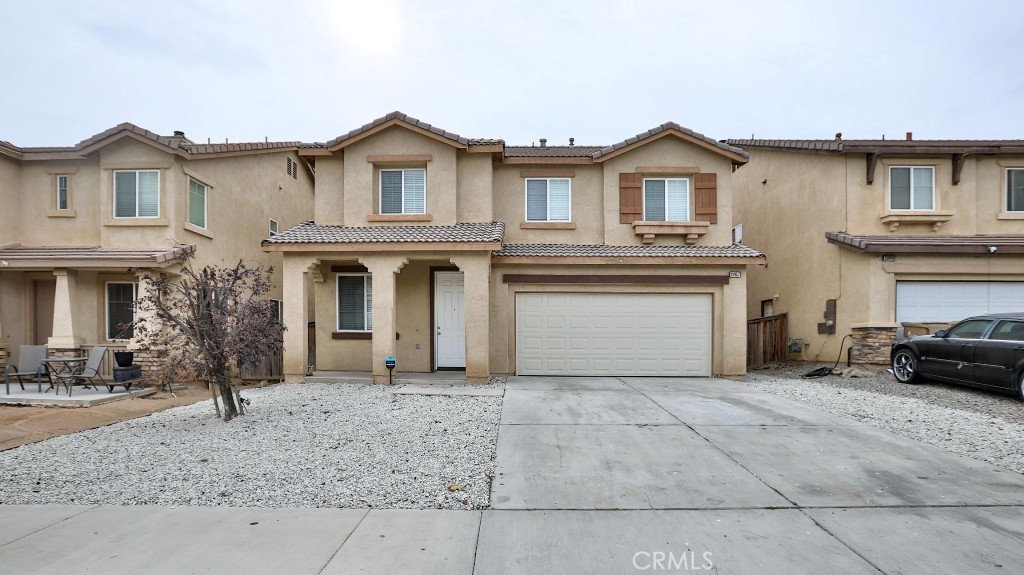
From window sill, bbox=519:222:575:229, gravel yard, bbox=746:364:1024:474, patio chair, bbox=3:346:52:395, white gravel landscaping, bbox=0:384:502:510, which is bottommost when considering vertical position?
gravel yard, bbox=746:364:1024:474

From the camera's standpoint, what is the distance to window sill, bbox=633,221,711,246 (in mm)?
12328

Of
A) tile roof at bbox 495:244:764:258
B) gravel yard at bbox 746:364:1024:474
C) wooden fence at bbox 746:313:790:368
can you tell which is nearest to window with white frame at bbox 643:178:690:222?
tile roof at bbox 495:244:764:258

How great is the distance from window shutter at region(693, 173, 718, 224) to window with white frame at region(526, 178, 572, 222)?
3.31m

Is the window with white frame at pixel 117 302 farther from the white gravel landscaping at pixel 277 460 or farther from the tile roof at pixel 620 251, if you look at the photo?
the tile roof at pixel 620 251

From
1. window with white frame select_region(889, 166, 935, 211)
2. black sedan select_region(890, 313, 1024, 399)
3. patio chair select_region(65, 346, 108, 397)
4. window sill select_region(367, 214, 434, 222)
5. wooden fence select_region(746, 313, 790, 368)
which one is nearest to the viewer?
black sedan select_region(890, 313, 1024, 399)

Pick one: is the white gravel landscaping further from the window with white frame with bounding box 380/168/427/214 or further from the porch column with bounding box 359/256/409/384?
the window with white frame with bounding box 380/168/427/214

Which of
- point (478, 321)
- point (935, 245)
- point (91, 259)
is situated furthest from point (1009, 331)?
point (91, 259)

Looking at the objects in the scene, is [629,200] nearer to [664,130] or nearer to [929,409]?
[664,130]

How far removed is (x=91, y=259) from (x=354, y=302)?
5.83 meters

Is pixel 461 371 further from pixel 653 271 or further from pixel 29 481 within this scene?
pixel 29 481

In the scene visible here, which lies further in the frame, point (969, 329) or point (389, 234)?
point (389, 234)

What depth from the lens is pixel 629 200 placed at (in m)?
12.6

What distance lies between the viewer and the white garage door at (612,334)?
11.9 metres

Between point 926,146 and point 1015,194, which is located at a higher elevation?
point 926,146
